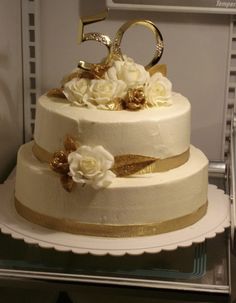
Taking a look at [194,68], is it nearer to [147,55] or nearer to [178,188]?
[147,55]

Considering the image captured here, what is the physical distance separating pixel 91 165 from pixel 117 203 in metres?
0.07

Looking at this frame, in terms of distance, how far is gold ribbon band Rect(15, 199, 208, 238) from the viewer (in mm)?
904

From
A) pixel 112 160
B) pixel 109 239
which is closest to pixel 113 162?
pixel 112 160

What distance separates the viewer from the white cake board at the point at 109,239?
88 cm

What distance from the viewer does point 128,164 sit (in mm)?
898

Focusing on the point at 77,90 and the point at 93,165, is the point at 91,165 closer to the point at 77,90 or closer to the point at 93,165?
the point at 93,165

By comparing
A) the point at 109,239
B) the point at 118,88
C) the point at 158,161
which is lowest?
the point at 109,239

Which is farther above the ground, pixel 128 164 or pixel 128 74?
pixel 128 74

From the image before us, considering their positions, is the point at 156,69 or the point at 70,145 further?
the point at 156,69

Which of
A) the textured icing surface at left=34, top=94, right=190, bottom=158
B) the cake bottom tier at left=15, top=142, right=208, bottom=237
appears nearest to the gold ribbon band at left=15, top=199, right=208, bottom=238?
the cake bottom tier at left=15, top=142, right=208, bottom=237

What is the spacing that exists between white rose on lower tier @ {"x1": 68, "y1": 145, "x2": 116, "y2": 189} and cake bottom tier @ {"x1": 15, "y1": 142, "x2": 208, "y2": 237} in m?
0.02

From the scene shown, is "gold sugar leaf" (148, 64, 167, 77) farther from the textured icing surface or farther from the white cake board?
the white cake board

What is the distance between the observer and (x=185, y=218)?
947 mm

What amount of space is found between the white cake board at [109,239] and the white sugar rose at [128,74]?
0.23 metres
